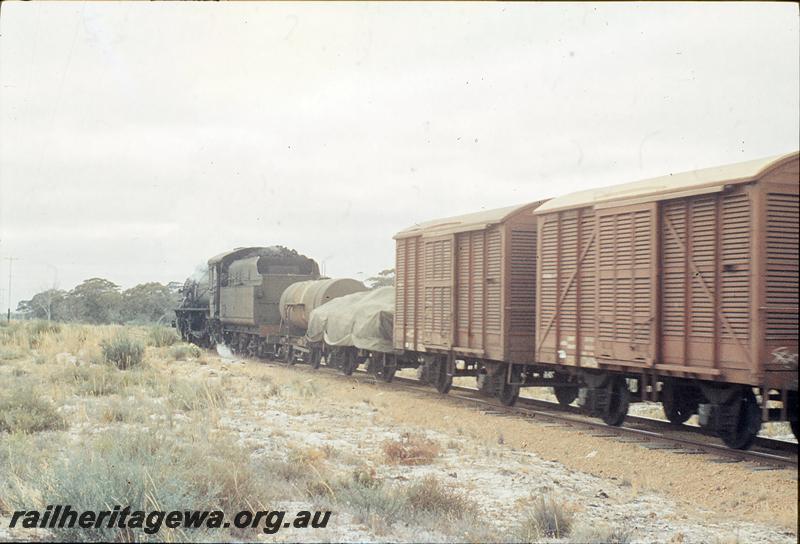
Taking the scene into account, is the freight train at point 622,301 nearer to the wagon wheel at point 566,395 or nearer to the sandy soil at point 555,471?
the wagon wheel at point 566,395

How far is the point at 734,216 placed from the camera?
10.1 metres

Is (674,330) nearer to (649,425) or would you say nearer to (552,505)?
(649,425)

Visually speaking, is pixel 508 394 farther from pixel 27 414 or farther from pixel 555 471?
pixel 27 414

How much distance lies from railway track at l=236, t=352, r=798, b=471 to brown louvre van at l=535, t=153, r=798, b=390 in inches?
39.3

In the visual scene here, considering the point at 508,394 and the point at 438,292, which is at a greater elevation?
the point at 438,292

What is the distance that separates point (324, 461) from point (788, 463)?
5621mm

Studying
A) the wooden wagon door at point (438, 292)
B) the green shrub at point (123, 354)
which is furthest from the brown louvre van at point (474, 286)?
the green shrub at point (123, 354)

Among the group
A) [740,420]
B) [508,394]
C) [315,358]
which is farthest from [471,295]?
[315,358]

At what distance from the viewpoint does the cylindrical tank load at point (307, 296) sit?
24578mm

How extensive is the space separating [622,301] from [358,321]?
9641 millimetres

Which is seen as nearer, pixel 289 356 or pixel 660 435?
pixel 660 435

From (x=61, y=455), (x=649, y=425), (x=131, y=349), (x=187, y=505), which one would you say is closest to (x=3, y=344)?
(x=131, y=349)

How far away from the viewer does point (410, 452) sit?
1009cm

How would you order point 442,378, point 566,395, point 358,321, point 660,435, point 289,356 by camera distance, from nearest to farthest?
point 660,435
point 566,395
point 442,378
point 358,321
point 289,356
